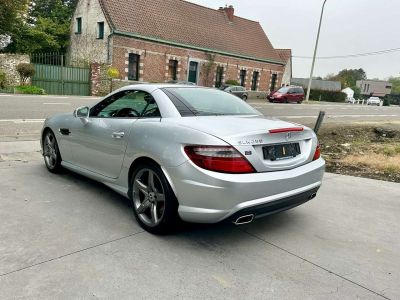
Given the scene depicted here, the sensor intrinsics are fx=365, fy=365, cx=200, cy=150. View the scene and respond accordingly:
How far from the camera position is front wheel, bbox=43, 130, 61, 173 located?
522cm

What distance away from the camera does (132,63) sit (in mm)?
29391

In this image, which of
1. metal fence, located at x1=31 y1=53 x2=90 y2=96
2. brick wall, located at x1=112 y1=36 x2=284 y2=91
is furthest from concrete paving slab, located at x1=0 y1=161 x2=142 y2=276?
brick wall, located at x1=112 y1=36 x2=284 y2=91

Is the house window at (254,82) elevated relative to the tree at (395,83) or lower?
lower

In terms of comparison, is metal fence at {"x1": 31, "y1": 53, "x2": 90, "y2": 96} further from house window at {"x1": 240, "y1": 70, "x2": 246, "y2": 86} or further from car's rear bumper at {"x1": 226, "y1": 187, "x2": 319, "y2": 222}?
car's rear bumper at {"x1": 226, "y1": 187, "x2": 319, "y2": 222}

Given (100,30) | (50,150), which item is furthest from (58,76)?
(50,150)

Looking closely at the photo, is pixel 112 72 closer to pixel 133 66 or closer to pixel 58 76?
pixel 58 76

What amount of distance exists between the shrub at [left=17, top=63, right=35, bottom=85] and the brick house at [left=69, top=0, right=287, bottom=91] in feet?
22.1

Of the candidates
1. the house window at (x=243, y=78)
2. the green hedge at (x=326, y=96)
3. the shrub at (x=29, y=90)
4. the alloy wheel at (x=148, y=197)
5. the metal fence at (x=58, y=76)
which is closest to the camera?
the alloy wheel at (x=148, y=197)

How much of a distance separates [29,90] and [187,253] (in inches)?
825

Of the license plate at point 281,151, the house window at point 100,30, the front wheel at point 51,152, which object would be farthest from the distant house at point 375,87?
the license plate at point 281,151

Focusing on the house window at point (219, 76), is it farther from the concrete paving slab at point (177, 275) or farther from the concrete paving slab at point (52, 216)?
the concrete paving slab at point (177, 275)

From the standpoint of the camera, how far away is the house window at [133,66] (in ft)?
95.8

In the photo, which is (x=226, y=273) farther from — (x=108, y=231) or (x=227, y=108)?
(x=227, y=108)

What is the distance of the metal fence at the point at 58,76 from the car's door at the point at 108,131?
2072 centimetres
